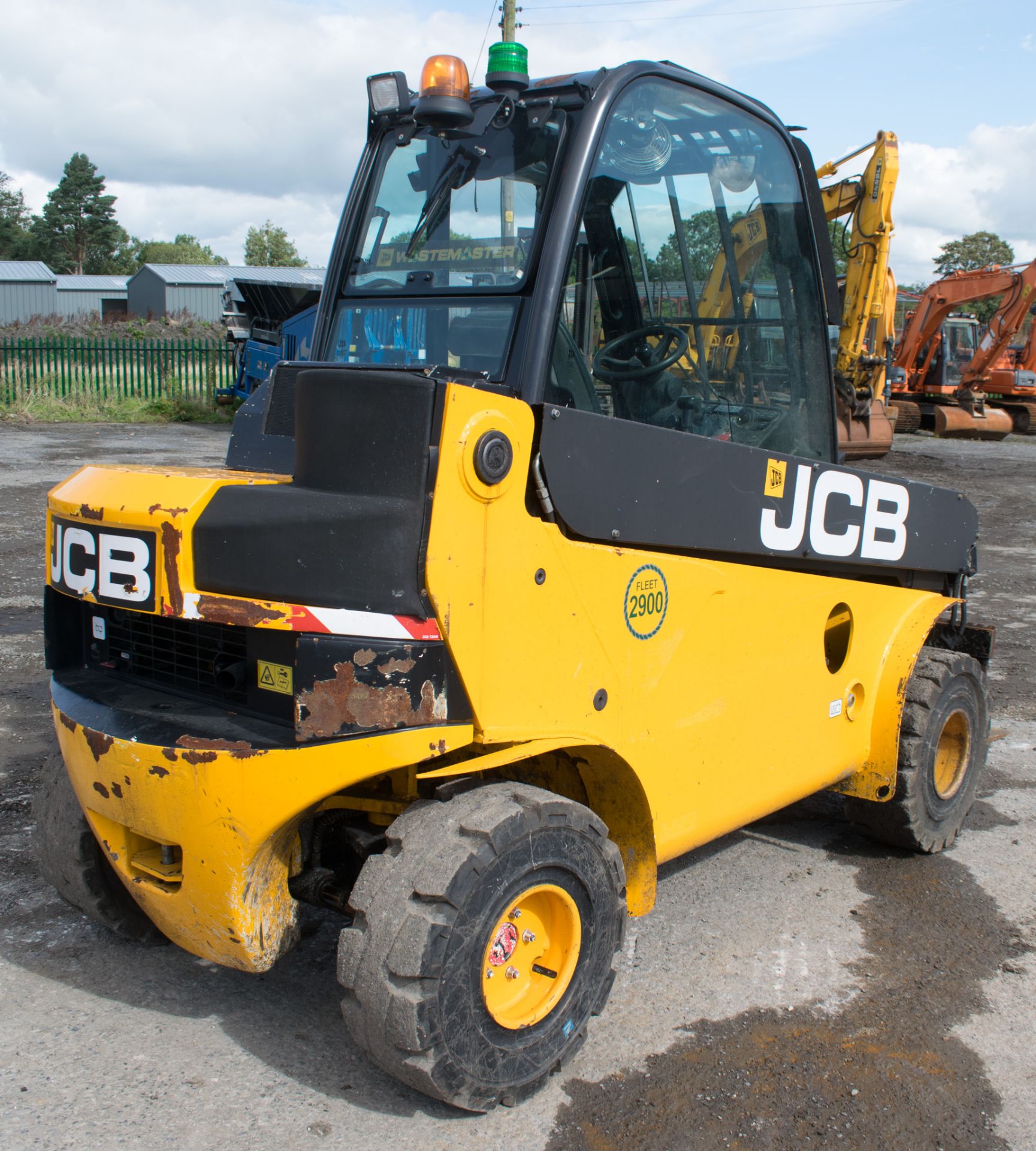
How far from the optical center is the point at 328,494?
241 centimetres

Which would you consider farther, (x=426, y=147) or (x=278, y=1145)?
(x=426, y=147)

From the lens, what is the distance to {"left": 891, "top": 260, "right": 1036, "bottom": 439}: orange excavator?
2294 cm

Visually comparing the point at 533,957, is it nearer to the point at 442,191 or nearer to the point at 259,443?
the point at 259,443

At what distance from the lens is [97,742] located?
8.30 ft

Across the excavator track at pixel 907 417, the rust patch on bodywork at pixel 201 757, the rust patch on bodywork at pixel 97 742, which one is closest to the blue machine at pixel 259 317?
the excavator track at pixel 907 417

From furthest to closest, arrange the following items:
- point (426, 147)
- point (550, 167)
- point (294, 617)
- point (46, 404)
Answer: point (46, 404), point (426, 147), point (550, 167), point (294, 617)

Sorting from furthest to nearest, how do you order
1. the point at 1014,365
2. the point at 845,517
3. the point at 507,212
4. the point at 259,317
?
the point at 1014,365 → the point at 259,317 → the point at 845,517 → the point at 507,212

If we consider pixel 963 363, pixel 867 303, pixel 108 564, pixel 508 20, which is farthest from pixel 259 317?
pixel 108 564

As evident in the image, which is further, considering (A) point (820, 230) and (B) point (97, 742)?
(A) point (820, 230)

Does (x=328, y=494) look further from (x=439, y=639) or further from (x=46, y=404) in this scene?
(x=46, y=404)

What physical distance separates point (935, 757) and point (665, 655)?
1723 millimetres

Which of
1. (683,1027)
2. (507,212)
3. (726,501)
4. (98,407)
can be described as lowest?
(683,1027)

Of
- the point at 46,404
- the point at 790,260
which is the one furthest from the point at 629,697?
the point at 46,404

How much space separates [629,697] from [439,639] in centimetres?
68
